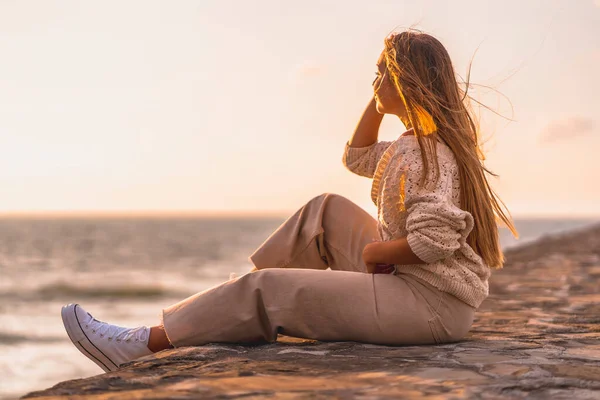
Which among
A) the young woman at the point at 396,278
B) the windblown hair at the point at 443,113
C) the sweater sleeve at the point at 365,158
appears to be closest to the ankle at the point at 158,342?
the young woman at the point at 396,278

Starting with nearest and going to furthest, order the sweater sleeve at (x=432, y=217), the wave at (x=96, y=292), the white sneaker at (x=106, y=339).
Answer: the sweater sleeve at (x=432, y=217) < the white sneaker at (x=106, y=339) < the wave at (x=96, y=292)

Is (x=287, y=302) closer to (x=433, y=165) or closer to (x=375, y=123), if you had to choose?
(x=433, y=165)

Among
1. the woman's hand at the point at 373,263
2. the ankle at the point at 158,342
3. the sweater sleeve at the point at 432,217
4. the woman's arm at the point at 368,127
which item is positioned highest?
the woman's arm at the point at 368,127

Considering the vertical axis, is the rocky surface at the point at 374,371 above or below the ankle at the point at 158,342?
below

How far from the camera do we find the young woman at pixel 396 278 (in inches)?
111

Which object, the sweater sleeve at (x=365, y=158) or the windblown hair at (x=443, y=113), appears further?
the sweater sleeve at (x=365, y=158)

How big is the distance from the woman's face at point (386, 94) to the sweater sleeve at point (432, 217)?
0.36 metres

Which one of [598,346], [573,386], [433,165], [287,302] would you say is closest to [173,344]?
[287,302]

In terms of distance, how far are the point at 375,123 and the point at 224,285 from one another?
116cm

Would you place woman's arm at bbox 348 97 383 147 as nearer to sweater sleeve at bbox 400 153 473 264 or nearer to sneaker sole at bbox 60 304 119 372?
sweater sleeve at bbox 400 153 473 264

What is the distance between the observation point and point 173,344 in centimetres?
293

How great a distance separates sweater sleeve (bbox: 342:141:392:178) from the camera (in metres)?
3.41

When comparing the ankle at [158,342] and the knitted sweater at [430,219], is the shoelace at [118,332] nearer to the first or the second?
the ankle at [158,342]

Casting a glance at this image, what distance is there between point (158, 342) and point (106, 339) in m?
0.23
